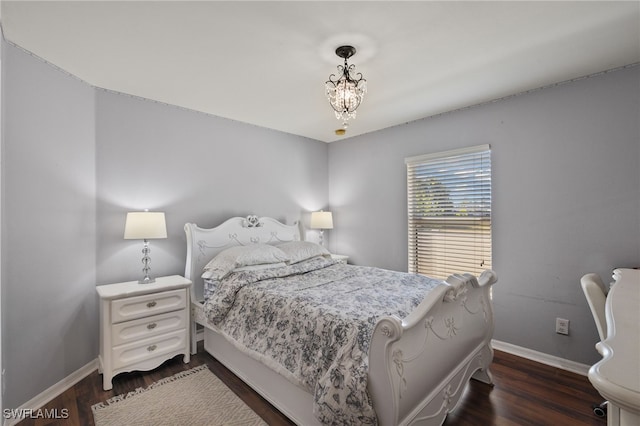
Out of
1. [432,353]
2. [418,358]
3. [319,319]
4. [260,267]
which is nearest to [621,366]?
[418,358]

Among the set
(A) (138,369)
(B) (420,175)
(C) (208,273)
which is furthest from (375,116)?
(A) (138,369)

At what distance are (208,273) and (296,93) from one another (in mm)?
1932

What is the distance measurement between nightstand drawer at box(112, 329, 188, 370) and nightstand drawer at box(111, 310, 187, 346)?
0.04 m

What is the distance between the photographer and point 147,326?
2564 millimetres

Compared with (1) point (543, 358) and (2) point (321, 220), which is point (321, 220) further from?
(1) point (543, 358)

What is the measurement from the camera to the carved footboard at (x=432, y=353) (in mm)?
1386

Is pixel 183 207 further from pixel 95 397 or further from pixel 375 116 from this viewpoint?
pixel 375 116

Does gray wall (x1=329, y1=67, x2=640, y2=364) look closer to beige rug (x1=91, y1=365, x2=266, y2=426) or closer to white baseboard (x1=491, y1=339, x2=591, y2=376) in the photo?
white baseboard (x1=491, y1=339, x2=591, y2=376)

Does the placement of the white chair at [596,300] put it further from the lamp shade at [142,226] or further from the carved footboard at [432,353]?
the lamp shade at [142,226]

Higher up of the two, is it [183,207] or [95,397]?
[183,207]

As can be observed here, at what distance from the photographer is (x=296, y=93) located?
287 centimetres

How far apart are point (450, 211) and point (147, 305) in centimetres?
315

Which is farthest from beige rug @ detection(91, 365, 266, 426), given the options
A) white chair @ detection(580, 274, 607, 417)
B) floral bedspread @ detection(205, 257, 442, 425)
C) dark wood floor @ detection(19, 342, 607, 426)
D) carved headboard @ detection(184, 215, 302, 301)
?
white chair @ detection(580, 274, 607, 417)

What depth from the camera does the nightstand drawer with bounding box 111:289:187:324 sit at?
7.89 feet
